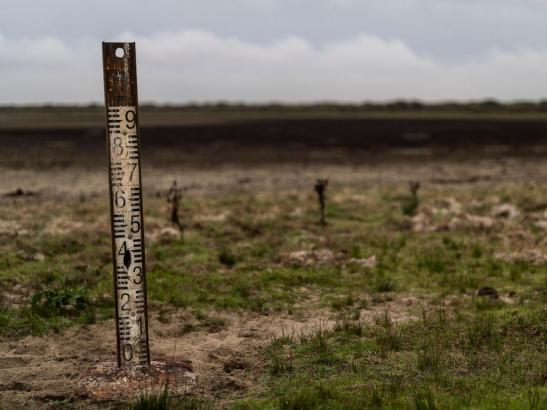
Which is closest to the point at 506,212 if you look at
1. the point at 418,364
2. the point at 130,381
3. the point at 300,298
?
the point at 300,298

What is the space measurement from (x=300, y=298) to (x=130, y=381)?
149 inches

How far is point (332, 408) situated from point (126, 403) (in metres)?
1.83

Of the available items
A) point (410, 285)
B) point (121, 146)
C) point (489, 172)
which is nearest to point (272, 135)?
point (489, 172)

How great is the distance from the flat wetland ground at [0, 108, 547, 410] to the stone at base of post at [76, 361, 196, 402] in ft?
0.47

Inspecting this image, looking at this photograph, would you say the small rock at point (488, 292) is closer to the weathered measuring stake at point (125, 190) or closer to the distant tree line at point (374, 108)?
the weathered measuring stake at point (125, 190)

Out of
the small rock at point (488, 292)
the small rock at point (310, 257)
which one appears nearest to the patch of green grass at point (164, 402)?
the small rock at point (488, 292)

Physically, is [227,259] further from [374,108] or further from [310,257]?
[374,108]

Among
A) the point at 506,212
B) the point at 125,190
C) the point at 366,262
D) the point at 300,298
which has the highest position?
the point at 125,190

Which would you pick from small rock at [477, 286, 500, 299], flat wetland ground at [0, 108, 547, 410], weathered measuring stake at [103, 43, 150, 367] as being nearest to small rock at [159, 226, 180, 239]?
flat wetland ground at [0, 108, 547, 410]

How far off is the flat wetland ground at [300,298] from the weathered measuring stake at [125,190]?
0.87 meters

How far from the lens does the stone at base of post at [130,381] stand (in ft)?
20.3

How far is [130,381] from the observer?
6391 mm

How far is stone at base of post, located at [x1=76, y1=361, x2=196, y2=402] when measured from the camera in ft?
20.3

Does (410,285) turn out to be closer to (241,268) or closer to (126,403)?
(241,268)
